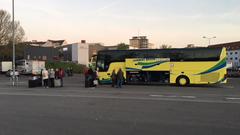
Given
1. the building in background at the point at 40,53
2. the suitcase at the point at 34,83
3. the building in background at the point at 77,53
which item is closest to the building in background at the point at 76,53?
the building in background at the point at 77,53

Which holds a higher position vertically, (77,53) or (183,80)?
(77,53)

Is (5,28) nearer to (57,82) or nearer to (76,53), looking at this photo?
(76,53)

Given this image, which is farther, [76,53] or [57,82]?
[76,53]

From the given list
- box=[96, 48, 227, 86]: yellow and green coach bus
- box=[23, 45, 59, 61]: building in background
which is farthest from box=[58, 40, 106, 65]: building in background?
box=[96, 48, 227, 86]: yellow and green coach bus

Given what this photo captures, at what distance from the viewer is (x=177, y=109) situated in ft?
38.4

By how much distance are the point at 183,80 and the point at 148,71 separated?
10.4 feet

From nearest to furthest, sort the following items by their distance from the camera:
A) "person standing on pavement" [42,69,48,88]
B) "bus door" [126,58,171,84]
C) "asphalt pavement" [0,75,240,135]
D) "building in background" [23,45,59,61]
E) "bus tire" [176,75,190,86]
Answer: "asphalt pavement" [0,75,240,135] → "person standing on pavement" [42,69,48,88] → "bus tire" [176,75,190,86] → "bus door" [126,58,171,84] → "building in background" [23,45,59,61]

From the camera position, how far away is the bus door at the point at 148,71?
1085 inches

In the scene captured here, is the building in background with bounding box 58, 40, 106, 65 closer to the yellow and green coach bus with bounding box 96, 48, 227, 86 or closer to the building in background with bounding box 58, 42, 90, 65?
the building in background with bounding box 58, 42, 90, 65

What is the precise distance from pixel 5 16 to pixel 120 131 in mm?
60787

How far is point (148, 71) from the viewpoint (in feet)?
91.7

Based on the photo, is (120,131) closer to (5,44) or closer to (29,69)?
(29,69)

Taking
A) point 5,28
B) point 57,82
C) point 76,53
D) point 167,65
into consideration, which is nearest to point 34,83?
point 57,82

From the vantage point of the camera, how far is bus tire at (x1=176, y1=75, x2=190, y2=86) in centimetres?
2673
